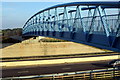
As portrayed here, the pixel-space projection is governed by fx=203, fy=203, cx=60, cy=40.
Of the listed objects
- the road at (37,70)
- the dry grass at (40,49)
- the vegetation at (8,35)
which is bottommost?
the road at (37,70)

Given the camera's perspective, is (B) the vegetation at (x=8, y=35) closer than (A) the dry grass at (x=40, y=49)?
No

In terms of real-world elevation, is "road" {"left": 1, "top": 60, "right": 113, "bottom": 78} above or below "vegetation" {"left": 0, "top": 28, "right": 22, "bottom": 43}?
below

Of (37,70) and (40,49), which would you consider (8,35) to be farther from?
(37,70)

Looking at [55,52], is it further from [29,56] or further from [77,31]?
[77,31]

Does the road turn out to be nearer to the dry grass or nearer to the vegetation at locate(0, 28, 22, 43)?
the dry grass

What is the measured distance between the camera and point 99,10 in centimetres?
1080

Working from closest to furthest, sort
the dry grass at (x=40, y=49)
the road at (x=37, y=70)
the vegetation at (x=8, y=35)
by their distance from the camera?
the road at (x=37, y=70) < the dry grass at (x=40, y=49) < the vegetation at (x=8, y=35)

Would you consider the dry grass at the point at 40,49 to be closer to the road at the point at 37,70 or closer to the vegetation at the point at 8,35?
the vegetation at the point at 8,35

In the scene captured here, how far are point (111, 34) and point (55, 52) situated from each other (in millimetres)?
33095

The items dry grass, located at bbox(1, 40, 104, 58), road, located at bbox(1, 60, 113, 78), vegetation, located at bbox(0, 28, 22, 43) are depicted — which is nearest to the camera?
road, located at bbox(1, 60, 113, 78)

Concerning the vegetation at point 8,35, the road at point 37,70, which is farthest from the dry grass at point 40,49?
the road at point 37,70

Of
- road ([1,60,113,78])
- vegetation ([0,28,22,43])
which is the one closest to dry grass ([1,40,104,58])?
vegetation ([0,28,22,43])

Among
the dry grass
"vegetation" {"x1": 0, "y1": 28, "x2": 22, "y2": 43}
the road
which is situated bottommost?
the road

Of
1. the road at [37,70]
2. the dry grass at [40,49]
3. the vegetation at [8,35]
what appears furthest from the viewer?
the vegetation at [8,35]
